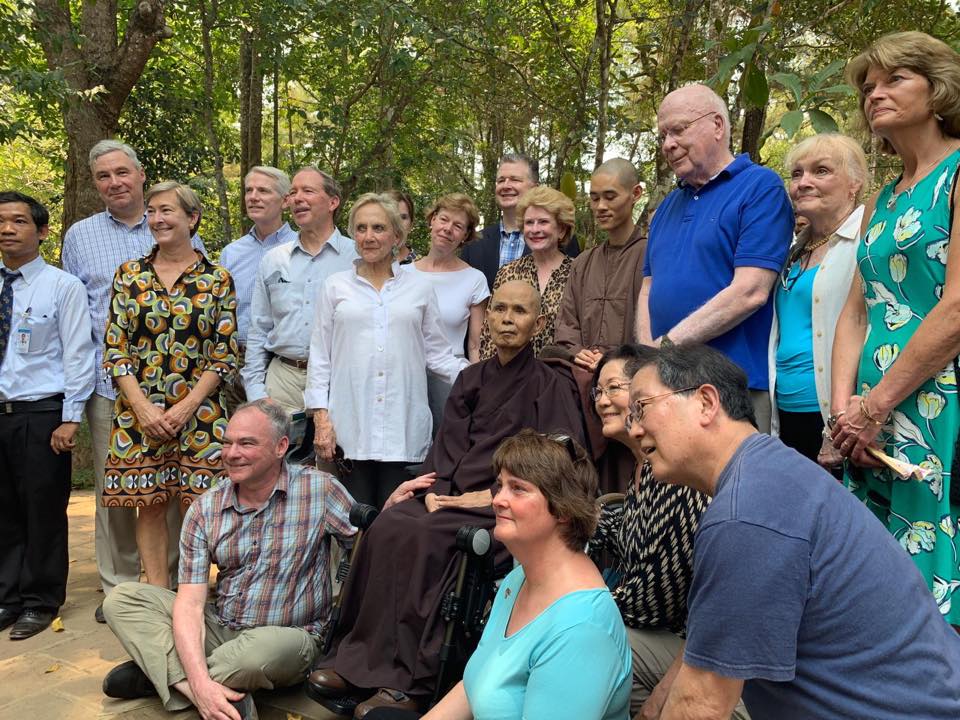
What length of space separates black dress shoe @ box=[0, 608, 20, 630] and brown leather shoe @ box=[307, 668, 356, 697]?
6.30 feet

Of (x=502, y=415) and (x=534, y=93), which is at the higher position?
(x=534, y=93)

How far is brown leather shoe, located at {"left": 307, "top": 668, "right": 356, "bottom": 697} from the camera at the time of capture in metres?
3.14

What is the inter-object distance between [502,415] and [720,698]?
2.15 metres

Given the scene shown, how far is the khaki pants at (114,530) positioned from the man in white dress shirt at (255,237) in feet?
2.18

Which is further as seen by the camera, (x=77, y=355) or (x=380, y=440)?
(x=77, y=355)

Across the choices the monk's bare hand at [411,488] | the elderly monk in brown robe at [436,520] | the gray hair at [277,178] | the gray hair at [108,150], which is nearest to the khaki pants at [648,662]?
the elderly monk in brown robe at [436,520]

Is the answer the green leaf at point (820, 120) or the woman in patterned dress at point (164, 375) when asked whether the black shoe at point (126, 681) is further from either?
the green leaf at point (820, 120)

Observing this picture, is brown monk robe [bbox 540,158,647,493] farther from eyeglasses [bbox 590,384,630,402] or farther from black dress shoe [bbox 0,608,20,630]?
black dress shoe [bbox 0,608,20,630]

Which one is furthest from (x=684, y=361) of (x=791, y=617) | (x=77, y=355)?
(x=77, y=355)

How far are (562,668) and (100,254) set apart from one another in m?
3.47

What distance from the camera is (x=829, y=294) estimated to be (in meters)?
2.86

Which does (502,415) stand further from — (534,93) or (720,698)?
(534,93)

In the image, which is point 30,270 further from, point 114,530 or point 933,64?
point 933,64

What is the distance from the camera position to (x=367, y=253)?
13.6 ft
